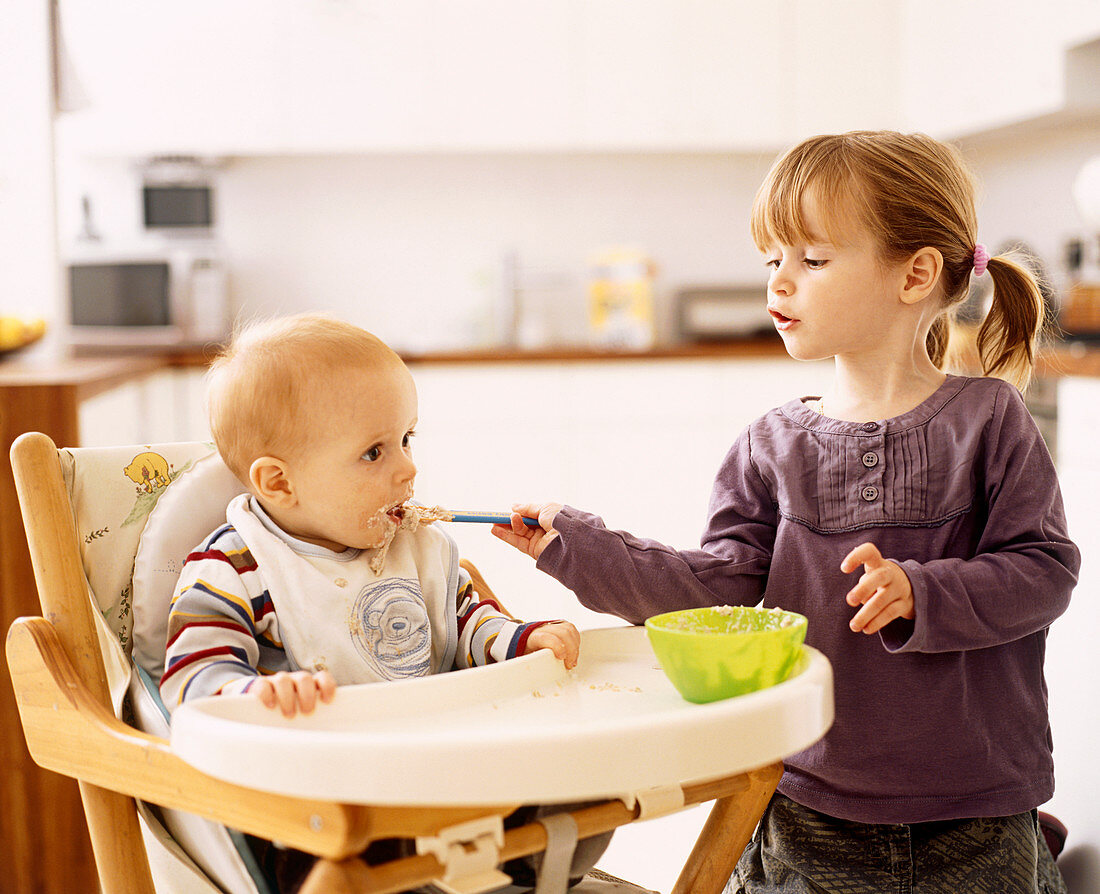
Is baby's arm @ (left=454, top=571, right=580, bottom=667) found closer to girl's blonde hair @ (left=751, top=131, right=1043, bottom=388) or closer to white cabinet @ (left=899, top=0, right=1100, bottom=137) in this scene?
girl's blonde hair @ (left=751, top=131, right=1043, bottom=388)

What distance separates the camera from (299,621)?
1.06 metres

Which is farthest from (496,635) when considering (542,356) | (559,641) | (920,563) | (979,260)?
(542,356)

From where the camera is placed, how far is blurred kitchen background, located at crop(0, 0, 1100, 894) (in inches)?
142

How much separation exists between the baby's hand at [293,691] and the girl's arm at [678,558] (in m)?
0.31

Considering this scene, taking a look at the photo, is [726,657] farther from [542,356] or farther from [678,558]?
[542,356]

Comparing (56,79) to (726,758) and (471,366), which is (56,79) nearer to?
(471,366)

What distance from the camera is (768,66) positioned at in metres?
3.83

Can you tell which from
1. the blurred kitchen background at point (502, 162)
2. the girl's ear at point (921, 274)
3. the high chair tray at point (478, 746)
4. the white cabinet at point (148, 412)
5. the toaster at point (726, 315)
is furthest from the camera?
the toaster at point (726, 315)

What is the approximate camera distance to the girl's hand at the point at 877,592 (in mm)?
974

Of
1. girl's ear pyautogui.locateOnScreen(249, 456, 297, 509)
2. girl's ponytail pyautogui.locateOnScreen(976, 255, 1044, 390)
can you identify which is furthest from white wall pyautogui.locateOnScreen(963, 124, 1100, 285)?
girl's ear pyautogui.locateOnScreen(249, 456, 297, 509)

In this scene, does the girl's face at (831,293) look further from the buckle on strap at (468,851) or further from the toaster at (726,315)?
the toaster at (726,315)

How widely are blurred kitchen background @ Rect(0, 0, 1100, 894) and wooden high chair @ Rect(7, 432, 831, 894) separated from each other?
221cm

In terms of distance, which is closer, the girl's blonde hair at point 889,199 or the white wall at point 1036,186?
the girl's blonde hair at point 889,199

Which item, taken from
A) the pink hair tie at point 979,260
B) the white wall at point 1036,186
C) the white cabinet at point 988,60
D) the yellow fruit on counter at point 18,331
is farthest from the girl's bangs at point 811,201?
the white wall at point 1036,186
